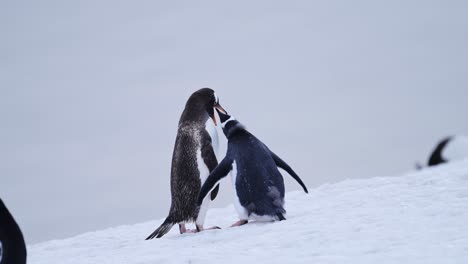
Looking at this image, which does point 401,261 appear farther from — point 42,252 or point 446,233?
point 42,252

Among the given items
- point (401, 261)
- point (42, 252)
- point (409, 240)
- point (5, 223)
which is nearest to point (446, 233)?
point (409, 240)

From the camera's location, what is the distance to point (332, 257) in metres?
4.88

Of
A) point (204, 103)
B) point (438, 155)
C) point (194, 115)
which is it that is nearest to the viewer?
point (194, 115)

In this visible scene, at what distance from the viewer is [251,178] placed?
23.0 feet

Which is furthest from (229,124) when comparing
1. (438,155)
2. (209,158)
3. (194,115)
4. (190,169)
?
(438,155)

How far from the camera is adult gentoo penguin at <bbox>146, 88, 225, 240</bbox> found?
7.73 meters

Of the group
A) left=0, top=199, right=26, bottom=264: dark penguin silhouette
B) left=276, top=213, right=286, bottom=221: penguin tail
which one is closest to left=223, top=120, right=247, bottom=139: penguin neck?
left=276, top=213, right=286, bottom=221: penguin tail

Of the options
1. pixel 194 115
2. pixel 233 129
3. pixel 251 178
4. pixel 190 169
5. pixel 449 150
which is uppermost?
pixel 449 150

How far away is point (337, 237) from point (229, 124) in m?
2.50

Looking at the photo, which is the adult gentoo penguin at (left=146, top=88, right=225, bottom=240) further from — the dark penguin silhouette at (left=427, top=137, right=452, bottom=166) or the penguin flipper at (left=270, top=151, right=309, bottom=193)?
the dark penguin silhouette at (left=427, top=137, right=452, bottom=166)

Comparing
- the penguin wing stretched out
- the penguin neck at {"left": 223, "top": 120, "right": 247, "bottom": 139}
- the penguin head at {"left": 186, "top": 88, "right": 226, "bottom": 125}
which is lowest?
A: the penguin wing stretched out

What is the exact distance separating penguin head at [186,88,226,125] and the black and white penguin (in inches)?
291

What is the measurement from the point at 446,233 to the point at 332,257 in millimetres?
1021

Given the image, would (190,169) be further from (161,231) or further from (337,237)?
(337,237)
